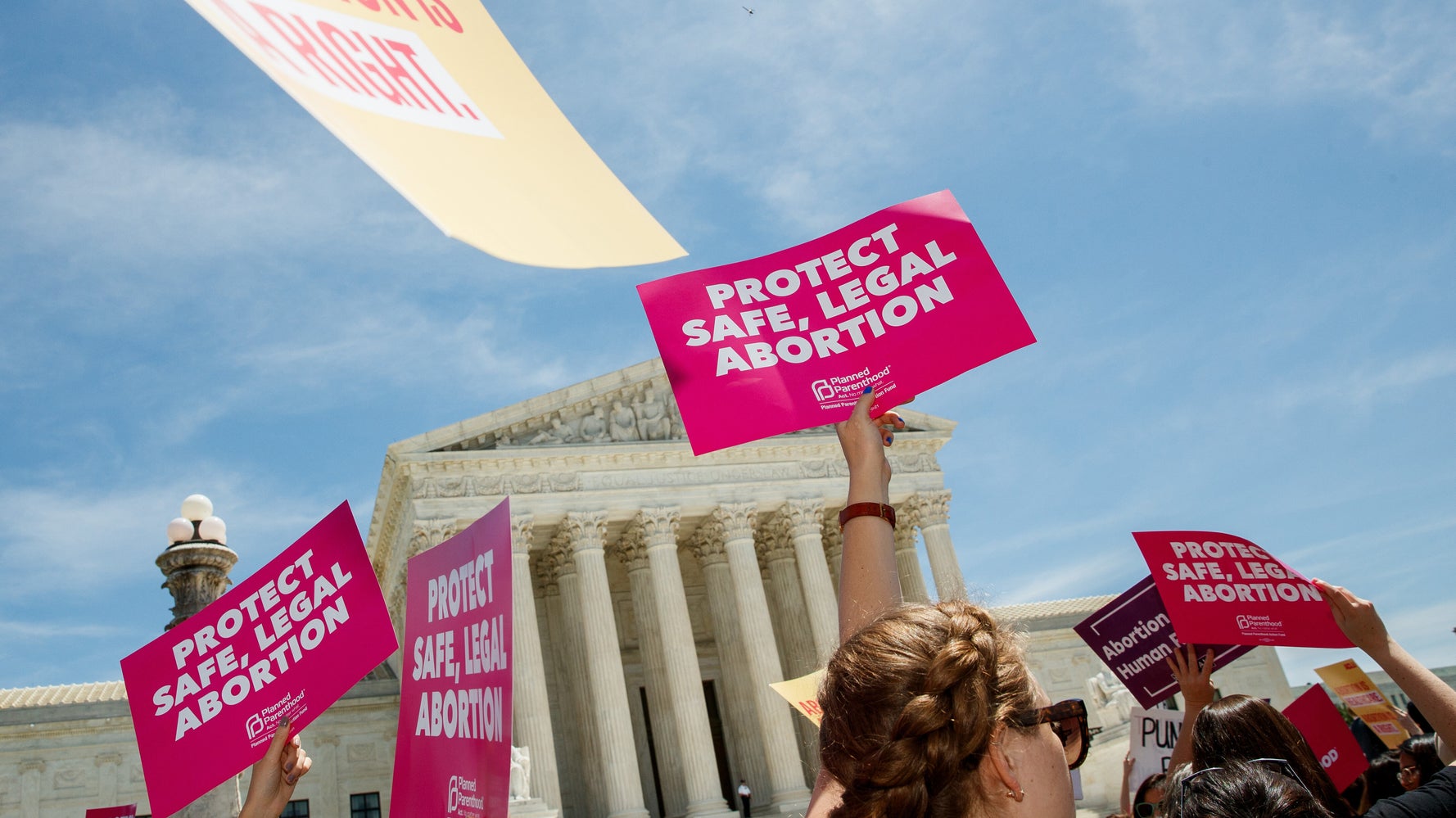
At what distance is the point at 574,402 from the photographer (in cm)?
3850

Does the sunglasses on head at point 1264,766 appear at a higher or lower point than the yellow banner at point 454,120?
lower

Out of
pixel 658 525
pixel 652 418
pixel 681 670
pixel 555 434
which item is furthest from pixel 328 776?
pixel 652 418

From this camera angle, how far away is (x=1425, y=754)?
21.5 feet

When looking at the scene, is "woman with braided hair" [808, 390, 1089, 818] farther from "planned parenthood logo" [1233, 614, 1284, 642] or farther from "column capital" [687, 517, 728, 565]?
"column capital" [687, 517, 728, 565]

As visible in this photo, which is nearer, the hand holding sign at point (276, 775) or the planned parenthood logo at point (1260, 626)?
the hand holding sign at point (276, 775)

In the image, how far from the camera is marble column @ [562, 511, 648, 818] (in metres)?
33.7

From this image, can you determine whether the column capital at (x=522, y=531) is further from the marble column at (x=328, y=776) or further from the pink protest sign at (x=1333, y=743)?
the pink protest sign at (x=1333, y=743)

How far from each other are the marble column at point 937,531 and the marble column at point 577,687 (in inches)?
482

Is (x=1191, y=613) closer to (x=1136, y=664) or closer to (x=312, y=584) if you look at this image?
(x=1136, y=664)

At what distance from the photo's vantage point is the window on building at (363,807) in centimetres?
3628

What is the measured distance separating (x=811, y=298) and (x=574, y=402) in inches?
1321

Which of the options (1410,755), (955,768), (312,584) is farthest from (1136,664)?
(955,768)

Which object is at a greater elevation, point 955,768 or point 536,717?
point 536,717

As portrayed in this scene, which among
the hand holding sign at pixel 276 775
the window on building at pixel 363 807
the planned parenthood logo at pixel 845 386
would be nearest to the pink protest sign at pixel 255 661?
the hand holding sign at pixel 276 775
